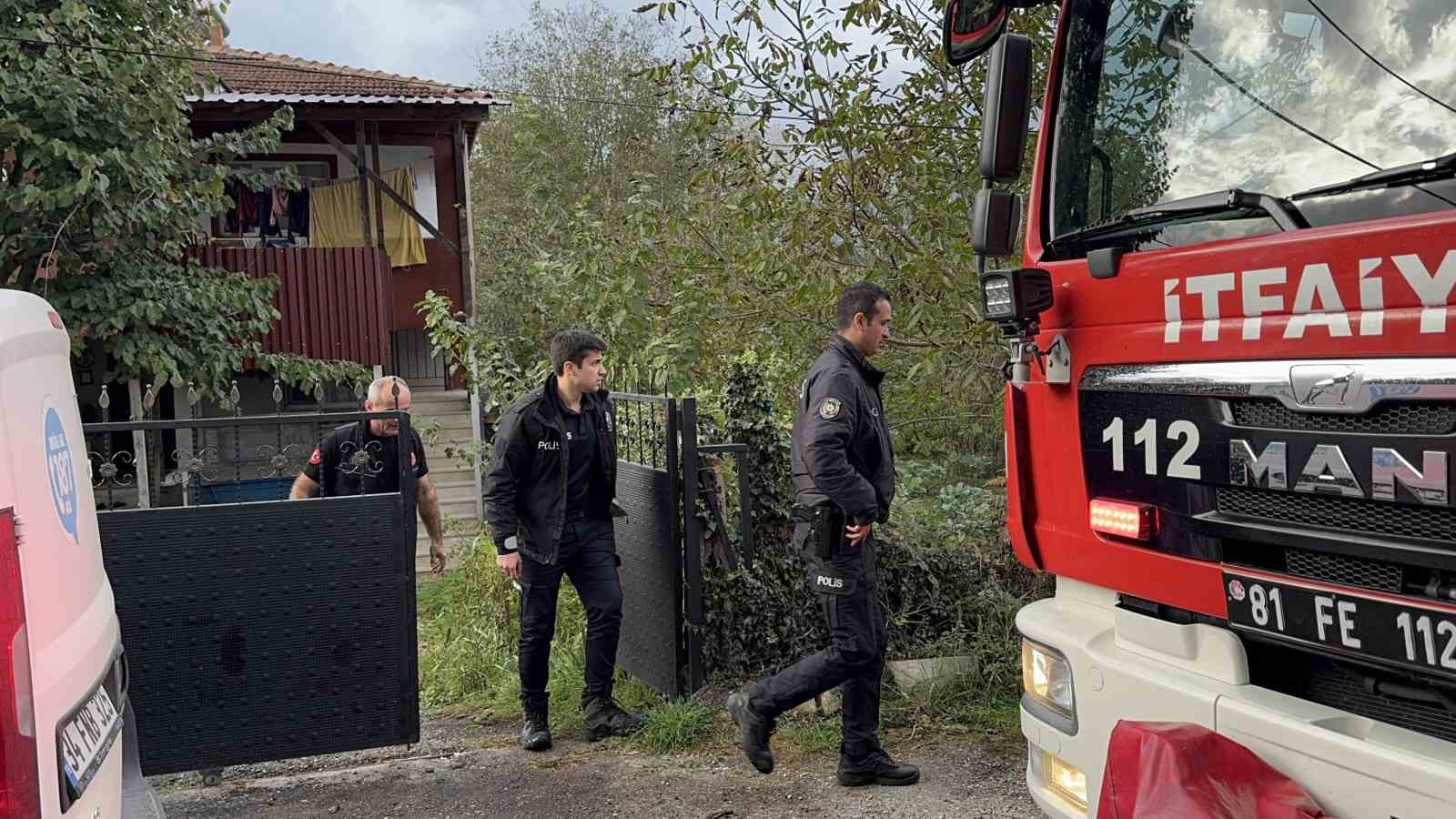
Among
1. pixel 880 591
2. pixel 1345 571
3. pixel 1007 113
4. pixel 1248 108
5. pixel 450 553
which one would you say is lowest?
pixel 450 553

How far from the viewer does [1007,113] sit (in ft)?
11.3

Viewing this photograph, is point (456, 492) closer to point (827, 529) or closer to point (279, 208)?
point (279, 208)

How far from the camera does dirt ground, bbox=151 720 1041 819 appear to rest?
15.3 ft

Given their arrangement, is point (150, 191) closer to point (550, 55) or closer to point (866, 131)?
point (866, 131)

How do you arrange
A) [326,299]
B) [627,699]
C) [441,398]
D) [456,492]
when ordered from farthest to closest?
1. [441,398]
2. [456,492]
3. [326,299]
4. [627,699]

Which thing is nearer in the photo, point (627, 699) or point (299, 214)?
point (627, 699)

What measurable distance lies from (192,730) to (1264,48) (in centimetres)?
455

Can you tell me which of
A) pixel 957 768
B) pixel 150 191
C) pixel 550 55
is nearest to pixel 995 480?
pixel 957 768

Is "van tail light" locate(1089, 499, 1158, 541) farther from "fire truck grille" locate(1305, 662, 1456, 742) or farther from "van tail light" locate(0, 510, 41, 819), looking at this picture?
"van tail light" locate(0, 510, 41, 819)

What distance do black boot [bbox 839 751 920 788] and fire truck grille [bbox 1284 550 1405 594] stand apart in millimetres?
2603

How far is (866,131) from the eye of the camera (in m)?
6.76

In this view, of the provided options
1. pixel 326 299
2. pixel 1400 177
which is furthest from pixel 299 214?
pixel 1400 177

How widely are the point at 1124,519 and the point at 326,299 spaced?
14.6 metres

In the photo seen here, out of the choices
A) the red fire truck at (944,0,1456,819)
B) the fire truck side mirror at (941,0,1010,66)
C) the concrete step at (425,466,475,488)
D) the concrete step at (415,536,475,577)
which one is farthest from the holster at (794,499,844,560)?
the concrete step at (425,466,475,488)
